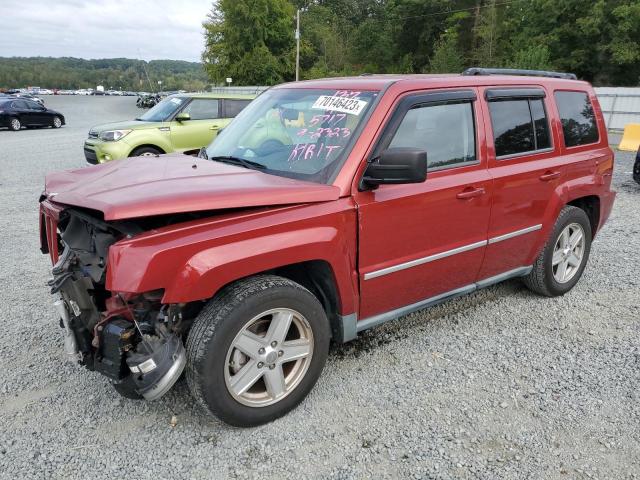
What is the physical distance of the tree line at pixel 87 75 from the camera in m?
110

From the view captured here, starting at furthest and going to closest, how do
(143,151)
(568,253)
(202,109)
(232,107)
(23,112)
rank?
(23,112)
(232,107)
(202,109)
(143,151)
(568,253)

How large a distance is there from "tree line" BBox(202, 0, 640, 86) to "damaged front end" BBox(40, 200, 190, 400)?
4651 centimetres

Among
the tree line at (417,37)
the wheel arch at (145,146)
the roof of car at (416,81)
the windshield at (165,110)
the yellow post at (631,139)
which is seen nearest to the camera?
the roof of car at (416,81)

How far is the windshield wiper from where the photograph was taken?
3.22 meters

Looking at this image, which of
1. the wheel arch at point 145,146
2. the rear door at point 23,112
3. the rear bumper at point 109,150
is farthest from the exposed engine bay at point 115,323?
the rear door at point 23,112

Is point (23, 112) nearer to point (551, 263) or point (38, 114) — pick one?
point (38, 114)

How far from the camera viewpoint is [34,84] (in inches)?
4409

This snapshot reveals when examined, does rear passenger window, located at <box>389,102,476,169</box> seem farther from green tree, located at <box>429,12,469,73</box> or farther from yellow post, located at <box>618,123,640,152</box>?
green tree, located at <box>429,12,469,73</box>

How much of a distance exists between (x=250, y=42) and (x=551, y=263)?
198 ft

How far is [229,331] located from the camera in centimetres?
249

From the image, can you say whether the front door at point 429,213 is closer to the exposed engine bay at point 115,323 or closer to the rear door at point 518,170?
the rear door at point 518,170

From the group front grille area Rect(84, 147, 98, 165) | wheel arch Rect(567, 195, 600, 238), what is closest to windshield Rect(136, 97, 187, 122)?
front grille area Rect(84, 147, 98, 165)

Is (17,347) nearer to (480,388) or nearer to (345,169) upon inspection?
(345,169)

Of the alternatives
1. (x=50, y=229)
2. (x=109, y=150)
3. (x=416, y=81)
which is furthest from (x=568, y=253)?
(x=109, y=150)
